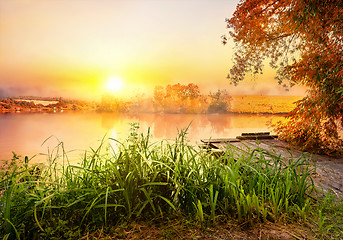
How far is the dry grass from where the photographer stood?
46.0ft

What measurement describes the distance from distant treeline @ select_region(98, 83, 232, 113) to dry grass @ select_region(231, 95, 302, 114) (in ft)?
3.07

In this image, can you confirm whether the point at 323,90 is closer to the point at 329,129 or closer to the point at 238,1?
the point at 329,129

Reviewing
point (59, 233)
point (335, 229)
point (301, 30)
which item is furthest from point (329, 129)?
point (59, 233)

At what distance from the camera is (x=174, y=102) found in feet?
50.8

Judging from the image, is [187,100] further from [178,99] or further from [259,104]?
[259,104]

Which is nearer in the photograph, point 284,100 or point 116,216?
point 116,216

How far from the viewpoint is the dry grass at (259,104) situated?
46.0ft

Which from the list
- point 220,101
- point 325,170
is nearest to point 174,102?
point 220,101

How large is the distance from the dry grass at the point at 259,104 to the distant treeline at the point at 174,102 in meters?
0.94

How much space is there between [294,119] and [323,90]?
0.80 m

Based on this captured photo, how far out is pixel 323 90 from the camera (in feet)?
12.0

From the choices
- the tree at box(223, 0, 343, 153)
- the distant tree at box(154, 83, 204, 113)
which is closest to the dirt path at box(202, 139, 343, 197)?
the tree at box(223, 0, 343, 153)

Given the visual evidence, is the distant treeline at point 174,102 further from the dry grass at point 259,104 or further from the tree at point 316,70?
the tree at point 316,70

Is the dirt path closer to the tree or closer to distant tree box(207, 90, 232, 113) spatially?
the tree
